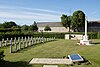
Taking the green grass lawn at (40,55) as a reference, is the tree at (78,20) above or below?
above

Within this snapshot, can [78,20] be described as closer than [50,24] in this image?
Yes

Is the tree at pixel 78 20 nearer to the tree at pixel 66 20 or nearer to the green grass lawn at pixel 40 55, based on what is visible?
the tree at pixel 66 20

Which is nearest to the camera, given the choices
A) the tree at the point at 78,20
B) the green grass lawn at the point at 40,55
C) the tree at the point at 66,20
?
the green grass lawn at the point at 40,55

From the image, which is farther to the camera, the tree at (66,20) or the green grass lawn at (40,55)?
the tree at (66,20)

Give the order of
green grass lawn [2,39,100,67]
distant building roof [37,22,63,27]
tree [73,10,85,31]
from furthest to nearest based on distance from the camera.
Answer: distant building roof [37,22,63,27]
tree [73,10,85,31]
green grass lawn [2,39,100,67]

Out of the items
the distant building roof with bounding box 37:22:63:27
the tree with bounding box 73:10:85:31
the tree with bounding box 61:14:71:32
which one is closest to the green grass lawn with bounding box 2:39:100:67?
the tree with bounding box 73:10:85:31

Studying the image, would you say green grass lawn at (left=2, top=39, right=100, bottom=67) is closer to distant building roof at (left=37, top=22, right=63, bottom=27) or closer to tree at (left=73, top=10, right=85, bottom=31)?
tree at (left=73, top=10, right=85, bottom=31)

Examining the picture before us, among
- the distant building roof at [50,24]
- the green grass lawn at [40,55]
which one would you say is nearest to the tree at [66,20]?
the distant building roof at [50,24]

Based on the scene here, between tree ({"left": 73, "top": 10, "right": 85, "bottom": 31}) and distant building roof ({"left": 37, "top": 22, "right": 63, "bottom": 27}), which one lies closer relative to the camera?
tree ({"left": 73, "top": 10, "right": 85, "bottom": 31})

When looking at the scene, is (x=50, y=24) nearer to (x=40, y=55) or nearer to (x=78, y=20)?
(x=78, y=20)

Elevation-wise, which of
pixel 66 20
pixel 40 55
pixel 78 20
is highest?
pixel 66 20

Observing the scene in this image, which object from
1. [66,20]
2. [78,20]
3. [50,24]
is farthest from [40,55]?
[50,24]

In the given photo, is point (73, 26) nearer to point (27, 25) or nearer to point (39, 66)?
point (27, 25)

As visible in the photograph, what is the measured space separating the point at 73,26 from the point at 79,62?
229 ft
